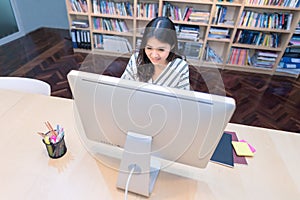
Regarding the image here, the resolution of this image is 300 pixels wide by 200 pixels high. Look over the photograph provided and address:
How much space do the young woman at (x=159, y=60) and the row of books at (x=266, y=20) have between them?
2.19 meters

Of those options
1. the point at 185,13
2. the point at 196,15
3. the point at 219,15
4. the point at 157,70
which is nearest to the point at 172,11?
the point at 185,13

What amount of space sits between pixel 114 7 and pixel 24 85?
2.20 m

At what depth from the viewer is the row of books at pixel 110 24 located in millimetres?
3266

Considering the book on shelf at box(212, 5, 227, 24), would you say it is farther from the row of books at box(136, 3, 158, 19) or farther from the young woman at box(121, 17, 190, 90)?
the young woman at box(121, 17, 190, 90)

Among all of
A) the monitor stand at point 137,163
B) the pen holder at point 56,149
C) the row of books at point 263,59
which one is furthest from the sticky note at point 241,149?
the row of books at point 263,59

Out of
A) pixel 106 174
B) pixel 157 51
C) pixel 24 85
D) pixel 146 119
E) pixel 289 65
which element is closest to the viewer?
pixel 146 119

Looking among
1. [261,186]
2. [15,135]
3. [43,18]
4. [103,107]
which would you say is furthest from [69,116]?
[43,18]

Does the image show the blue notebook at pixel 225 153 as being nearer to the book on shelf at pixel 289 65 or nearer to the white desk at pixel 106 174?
the white desk at pixel 106 174

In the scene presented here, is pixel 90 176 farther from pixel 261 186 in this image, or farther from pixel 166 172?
pixel 261 186

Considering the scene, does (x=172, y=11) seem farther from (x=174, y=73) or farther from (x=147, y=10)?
(x=174, y=73)

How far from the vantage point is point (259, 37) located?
9.93 ft

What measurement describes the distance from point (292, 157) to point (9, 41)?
4523 mm

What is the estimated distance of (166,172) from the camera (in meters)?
0.89

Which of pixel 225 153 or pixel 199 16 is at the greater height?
pixel 199 16
